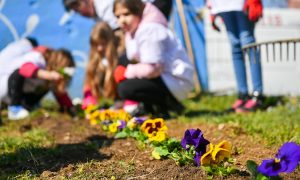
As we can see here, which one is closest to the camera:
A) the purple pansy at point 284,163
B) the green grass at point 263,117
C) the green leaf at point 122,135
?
the purple pansy at point 284,163

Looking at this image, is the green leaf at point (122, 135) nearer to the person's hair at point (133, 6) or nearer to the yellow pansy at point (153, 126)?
→ the yellow pansy at point (153, 126)

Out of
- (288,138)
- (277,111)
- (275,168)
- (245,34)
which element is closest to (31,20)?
(245,34)

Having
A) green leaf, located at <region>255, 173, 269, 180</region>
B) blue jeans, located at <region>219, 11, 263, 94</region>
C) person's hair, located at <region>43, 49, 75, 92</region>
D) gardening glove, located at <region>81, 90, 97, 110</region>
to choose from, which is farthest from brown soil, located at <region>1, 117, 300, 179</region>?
person's hair, located at <region>43, 49, 75, 92</region>

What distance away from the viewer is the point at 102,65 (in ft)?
15.1

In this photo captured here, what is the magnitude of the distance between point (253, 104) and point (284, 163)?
2.54m

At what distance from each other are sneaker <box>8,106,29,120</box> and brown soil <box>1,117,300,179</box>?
1068mm

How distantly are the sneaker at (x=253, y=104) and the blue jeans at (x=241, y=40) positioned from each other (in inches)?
2.0

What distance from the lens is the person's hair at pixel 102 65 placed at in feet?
14.8

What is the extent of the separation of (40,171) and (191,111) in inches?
97.6

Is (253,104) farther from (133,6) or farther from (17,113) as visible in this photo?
(17,113)

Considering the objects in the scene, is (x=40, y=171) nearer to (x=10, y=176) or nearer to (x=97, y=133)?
(x=10, y=176)

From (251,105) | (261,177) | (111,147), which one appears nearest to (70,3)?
(251,105)

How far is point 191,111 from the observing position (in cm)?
445

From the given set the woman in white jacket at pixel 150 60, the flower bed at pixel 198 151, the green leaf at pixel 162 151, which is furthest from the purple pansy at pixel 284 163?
the woman in white jacket at pixel 150 60
